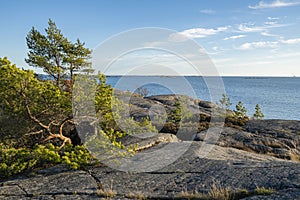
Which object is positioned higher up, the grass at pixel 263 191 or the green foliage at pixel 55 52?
the green foliage at pixel 55 52

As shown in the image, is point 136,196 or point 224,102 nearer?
point 136,196

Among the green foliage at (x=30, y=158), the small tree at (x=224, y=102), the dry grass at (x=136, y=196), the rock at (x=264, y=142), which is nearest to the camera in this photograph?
the dry grass at (x=136, y=196)

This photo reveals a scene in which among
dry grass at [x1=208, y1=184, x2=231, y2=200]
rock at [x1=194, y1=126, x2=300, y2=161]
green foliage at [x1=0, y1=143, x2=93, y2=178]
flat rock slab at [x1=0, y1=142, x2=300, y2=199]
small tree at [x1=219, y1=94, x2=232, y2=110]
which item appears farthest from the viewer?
small tree at [x1=219, y1=94, x2=232, y2=110]

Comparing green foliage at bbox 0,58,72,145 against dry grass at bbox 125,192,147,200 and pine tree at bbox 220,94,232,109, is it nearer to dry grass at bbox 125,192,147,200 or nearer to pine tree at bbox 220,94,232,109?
dry grass at bbox 125,192,147,200

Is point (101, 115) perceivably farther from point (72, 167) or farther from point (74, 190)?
point (74, 190)

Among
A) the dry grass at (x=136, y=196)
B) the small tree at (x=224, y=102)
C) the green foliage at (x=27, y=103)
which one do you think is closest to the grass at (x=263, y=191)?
the dry grass at (x=136, y=196)

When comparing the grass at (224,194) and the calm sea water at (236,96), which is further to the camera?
the calm sea water at (236,96)

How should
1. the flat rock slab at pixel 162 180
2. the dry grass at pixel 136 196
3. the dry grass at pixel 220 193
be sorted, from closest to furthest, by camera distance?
1. the dry grass at pixel 220 193
2. the dry grass at pixel 136 196
3. the flat rock slab at pixel 162 180

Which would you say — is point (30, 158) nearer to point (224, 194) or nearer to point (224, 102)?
point (224, 194)

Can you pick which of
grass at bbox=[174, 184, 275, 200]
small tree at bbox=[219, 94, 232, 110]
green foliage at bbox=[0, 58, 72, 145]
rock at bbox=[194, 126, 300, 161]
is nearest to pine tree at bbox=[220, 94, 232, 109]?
small tree at bbox=[219, 94, 232, 110]

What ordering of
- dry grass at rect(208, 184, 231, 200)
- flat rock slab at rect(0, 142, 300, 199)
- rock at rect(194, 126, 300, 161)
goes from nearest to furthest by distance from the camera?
1. dry grass at rect(208, 184, 231, 200)
2. flat rock slab at rect(0, 142, 300, 199)
3. rock at rect(194, 126, 300, 161)

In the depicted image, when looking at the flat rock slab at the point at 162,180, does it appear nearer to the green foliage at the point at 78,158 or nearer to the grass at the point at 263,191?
the grass at the point at 263,191

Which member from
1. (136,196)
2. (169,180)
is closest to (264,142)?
(169,180)

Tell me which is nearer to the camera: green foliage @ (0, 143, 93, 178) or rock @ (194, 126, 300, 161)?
green foliage @ (0, 143, 93, 178)
